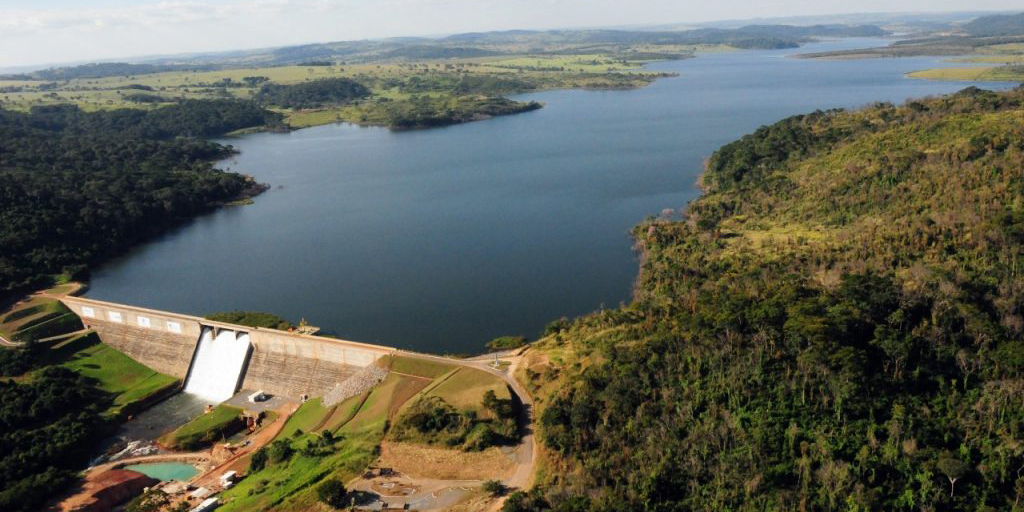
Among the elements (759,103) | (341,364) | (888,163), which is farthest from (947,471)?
(759,103)

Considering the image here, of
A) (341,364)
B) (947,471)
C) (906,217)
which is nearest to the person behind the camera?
(947,471)

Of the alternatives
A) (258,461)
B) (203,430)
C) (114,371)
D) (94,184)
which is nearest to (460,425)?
(258,461)

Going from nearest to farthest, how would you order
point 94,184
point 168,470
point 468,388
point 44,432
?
1. point 468,388
2. point 168,470
3. point 44,432
4. point 94,184

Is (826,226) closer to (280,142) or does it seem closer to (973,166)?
(973,166)

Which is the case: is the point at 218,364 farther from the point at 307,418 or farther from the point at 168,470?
the point at 307,418

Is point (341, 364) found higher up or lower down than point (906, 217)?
Result: lower down

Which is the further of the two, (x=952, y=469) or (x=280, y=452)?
(x=280, y=452)

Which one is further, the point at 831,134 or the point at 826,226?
the point at 831,134
